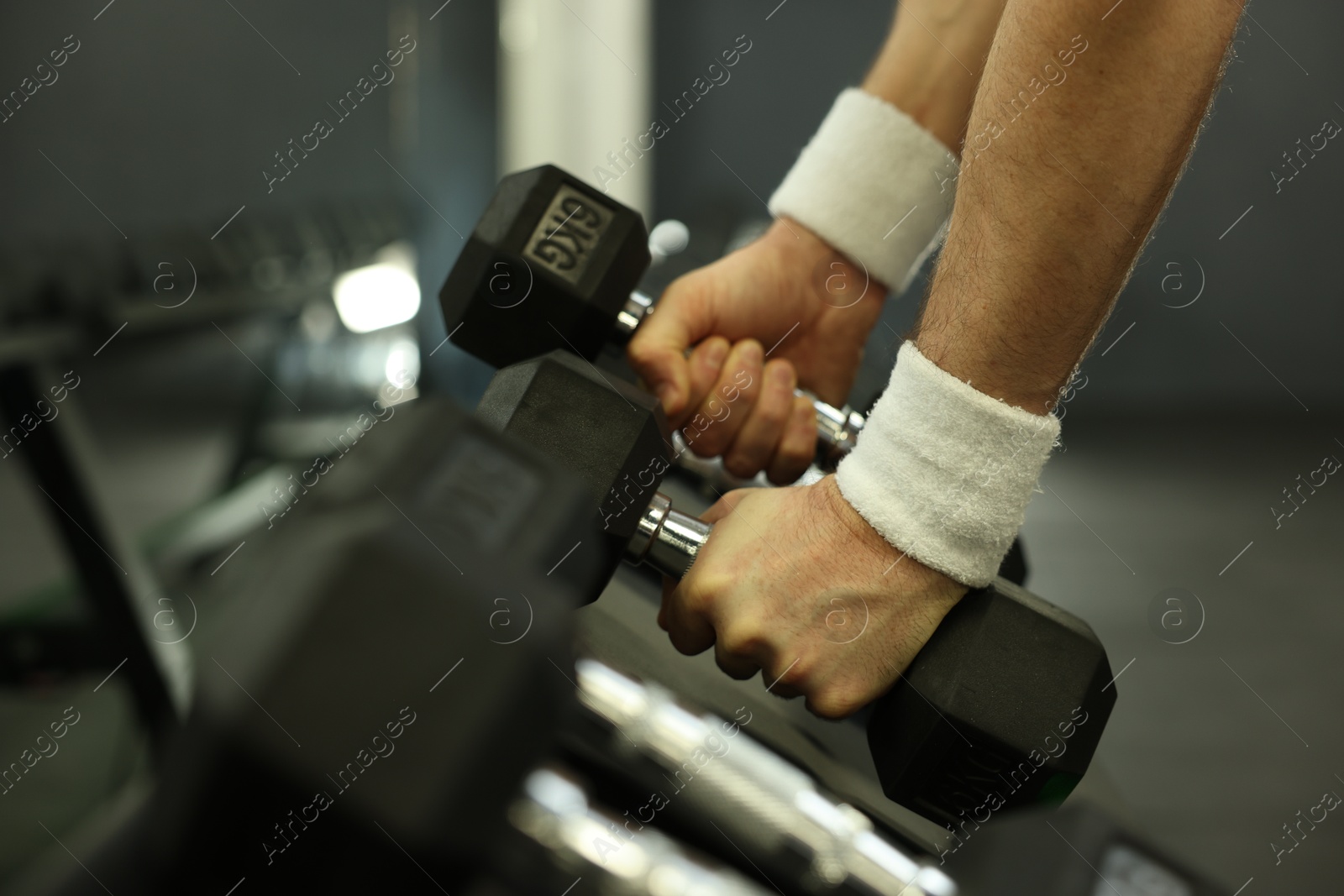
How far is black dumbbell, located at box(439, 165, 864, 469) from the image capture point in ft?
2.84

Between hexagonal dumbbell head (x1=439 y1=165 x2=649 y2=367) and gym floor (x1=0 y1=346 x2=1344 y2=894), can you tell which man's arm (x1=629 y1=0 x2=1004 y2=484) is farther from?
gym floor (x1=0 y1=346 x2=1344 y2=894)

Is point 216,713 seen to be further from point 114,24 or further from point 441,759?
point 114,24

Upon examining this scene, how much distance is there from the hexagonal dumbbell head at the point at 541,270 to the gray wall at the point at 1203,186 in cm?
210

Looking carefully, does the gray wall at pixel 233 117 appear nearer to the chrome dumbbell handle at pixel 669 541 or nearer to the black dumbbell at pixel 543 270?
the black dumbbell at pixel 543 270

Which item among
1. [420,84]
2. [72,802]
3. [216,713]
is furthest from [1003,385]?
[420,84]

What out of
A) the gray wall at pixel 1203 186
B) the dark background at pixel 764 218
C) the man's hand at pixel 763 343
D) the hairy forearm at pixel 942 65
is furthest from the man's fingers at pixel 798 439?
the gray wall at pixel 1203 186

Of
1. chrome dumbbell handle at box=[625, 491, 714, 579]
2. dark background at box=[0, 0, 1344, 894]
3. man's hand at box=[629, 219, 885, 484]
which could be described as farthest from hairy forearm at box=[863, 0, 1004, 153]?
dark background at box=[0, 0, 1344, 894]

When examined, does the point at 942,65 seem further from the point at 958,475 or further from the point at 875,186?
the point at 958,475

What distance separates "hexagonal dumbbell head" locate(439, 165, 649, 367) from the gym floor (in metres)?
0.30

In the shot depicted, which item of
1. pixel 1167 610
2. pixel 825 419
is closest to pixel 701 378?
pixel 825 419

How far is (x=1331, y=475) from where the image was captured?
9.64ft

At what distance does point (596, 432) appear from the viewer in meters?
0.68

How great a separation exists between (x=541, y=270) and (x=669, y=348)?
18 centimetres

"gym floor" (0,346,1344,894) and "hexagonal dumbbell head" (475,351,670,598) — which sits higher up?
"hexagonal dumbbell head" (475,351,670,598)
